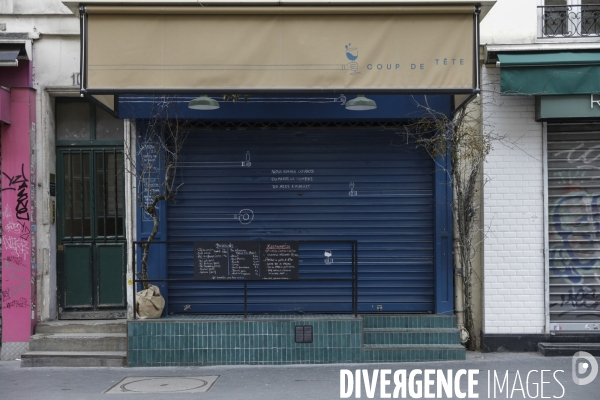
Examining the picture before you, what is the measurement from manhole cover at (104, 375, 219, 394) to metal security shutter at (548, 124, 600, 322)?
5.21 meters

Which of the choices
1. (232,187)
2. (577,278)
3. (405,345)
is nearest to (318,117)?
(232,187)

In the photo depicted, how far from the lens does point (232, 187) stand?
10.5m

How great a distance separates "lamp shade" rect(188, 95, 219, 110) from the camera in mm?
9500

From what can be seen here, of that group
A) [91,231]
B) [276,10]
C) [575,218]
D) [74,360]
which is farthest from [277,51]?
[575,218]

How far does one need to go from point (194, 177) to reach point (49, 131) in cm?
225

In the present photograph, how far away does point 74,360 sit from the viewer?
968 centimetres

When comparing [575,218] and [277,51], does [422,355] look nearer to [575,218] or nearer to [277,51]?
[575,218]

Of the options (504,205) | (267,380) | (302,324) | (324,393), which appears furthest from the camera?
(504,205)

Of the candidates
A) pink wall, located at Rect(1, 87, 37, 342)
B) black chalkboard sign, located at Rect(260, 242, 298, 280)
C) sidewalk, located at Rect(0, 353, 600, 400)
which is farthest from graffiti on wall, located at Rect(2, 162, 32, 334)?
black chalkboard sign, located at Rect(260, 242, 298, 280)

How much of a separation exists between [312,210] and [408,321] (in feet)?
7.06

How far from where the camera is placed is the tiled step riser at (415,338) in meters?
9.76

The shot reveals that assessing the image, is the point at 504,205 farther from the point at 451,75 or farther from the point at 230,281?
the point at 230,281

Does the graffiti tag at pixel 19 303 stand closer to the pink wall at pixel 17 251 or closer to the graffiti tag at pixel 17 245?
the pink wall at pixel 17 251

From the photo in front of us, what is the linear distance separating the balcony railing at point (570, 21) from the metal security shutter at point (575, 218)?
1.36 metres
